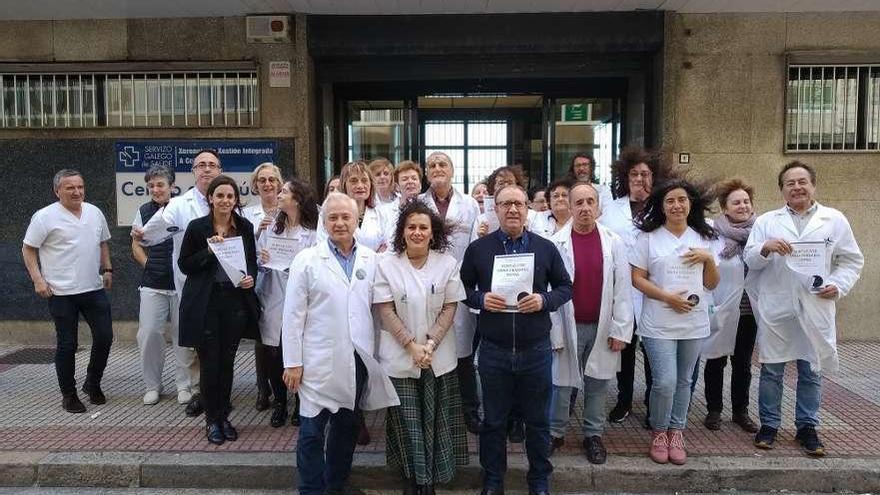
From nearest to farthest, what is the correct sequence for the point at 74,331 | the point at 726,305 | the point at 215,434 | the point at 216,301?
the point at 216,301 < the point at 215,434 < the point at 726,305 < the point at 74,331

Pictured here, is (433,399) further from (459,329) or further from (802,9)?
(802,9)

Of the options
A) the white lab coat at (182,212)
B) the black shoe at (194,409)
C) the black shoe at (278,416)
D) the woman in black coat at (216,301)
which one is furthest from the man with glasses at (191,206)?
the black shoe at (278,416)

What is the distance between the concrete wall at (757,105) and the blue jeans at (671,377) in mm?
3878

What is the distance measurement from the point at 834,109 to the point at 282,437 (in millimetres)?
7129

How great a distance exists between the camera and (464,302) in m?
3.72

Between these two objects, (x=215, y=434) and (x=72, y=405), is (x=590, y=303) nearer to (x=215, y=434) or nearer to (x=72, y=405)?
(x=215, y=434)

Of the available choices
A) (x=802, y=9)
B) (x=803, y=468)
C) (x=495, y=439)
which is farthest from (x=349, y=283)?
(x=802, y=9)

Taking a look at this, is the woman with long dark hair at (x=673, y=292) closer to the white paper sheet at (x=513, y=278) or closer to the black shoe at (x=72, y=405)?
the white paper sheet at (x=513, y=278)

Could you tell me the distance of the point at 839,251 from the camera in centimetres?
416

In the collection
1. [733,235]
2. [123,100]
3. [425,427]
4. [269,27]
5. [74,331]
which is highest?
[269,27]

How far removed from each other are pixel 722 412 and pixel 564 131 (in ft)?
15.7

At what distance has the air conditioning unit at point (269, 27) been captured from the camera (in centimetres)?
723

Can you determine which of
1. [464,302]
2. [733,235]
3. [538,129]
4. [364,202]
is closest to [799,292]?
[733,235]

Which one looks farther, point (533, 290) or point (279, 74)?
point (279, 74)
